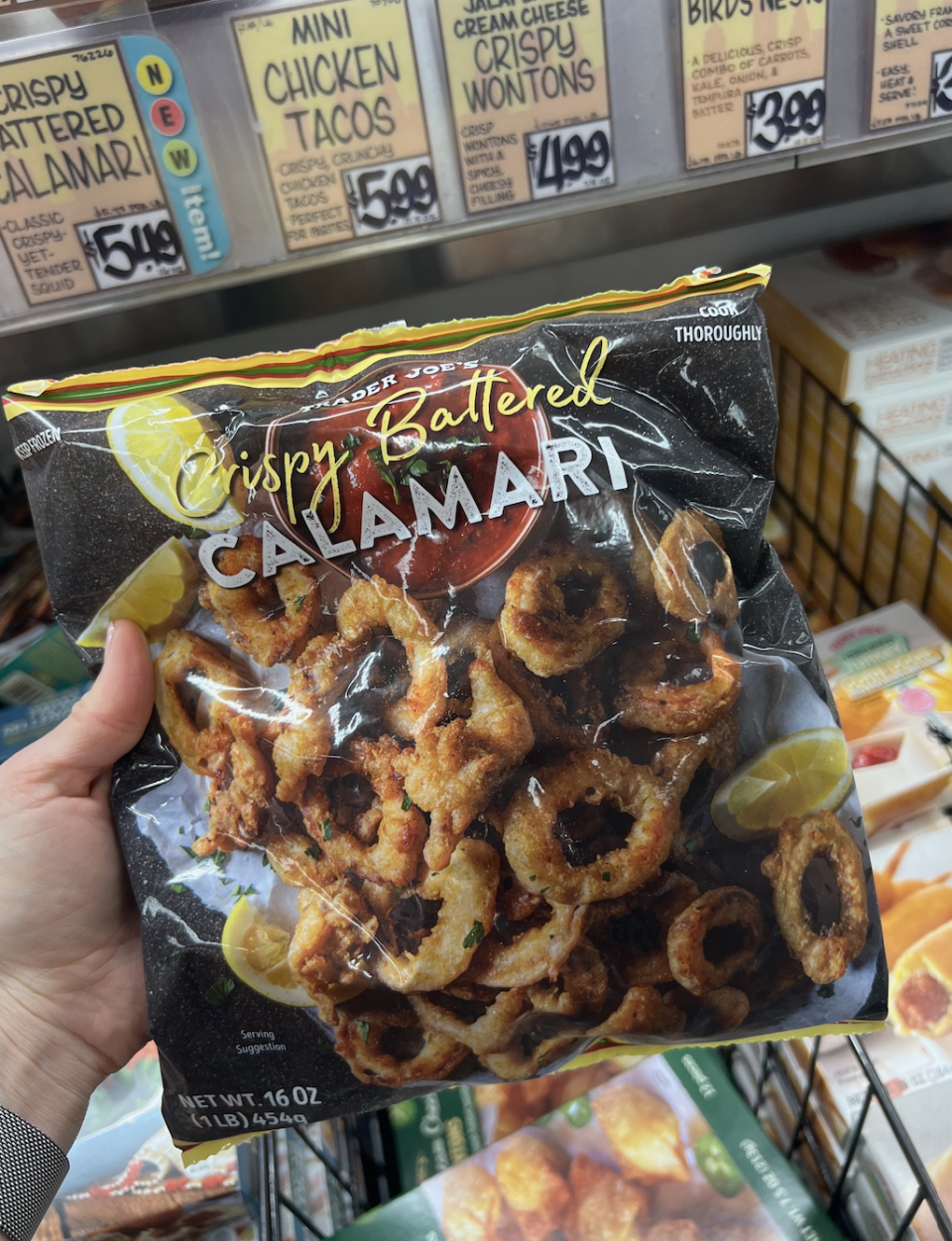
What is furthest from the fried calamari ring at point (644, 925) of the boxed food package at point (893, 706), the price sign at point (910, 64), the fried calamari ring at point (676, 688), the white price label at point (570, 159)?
the price sign at point (910, 64)

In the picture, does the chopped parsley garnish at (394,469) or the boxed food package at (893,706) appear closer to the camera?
the chopped parsley garnish at (394,469)

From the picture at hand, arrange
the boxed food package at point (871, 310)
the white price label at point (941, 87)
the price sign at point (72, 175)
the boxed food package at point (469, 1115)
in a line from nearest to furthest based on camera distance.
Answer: the price sign at point (72, 175) < the white price label at point (941, 87) < the boxed food package at point (469, 1115) < the boxed food package at point (871, 310)

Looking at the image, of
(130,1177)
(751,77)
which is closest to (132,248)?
(751,77)

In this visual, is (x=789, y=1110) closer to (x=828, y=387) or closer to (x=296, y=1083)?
(x=296, y=1083)

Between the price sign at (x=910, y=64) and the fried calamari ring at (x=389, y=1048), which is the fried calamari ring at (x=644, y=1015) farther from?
the price sign at (x=910, y=64)

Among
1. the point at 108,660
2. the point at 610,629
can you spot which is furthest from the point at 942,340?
the point at 108,660

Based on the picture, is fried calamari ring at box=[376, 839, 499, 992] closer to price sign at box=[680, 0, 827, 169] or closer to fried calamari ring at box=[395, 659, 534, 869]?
fried calamari ring at box=[395, 659, 534, 869]
